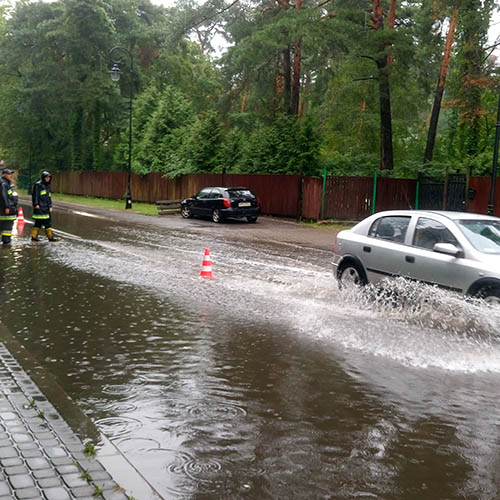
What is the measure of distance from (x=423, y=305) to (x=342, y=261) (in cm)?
203

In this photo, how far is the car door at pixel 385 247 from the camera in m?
9.39

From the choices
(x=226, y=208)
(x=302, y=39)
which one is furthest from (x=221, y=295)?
(x=302, y=39)

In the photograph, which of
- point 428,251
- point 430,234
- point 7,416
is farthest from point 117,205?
point 7,416

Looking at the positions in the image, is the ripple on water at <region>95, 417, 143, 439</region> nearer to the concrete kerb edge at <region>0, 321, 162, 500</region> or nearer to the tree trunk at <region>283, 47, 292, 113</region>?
the concrete kerb edge at <region>0, 321, 162, 500</region>

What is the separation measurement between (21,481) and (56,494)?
0.29m

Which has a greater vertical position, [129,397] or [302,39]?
[302,39]

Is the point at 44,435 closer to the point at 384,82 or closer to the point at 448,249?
the point at 448,249

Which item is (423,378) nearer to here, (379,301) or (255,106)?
(379,301)

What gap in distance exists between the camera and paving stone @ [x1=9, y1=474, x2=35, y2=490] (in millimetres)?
3809

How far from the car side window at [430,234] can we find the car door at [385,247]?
0.21 metres

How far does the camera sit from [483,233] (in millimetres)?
8844

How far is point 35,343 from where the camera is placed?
744 cm

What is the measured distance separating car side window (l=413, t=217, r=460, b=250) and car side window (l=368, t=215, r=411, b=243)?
24 centimetres

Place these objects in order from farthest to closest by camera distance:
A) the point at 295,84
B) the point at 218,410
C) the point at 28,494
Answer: the point at 295,84, the point at 218,410, the point at 28,494
